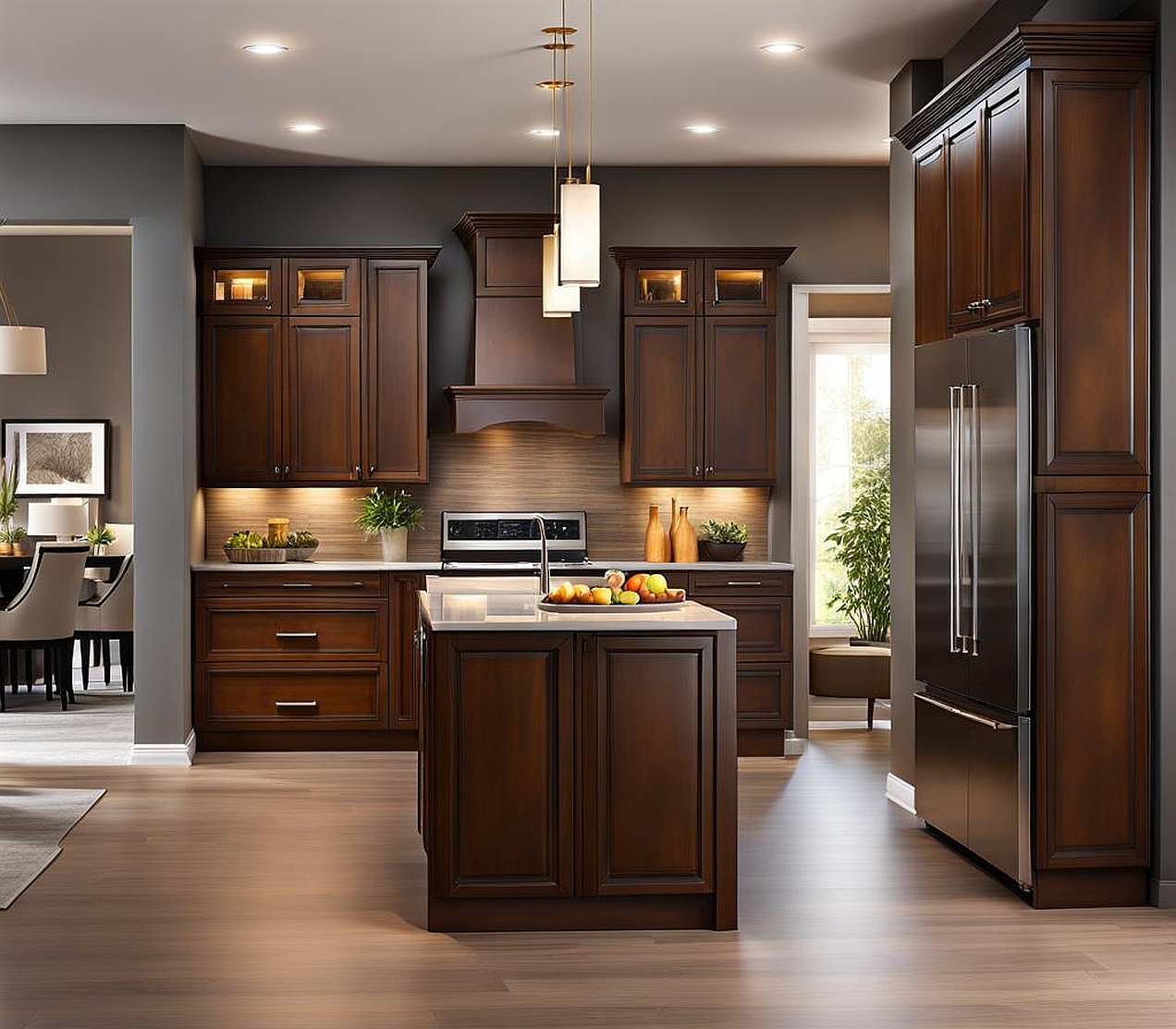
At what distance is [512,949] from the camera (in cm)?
399

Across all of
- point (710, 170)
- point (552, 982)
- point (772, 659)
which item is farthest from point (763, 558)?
point (552, 982)

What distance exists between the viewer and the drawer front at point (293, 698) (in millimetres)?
7086

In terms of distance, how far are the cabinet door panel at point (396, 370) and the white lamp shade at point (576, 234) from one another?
3.01 m

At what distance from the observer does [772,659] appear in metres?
7.19

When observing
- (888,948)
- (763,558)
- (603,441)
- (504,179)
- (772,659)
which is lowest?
(888,948)

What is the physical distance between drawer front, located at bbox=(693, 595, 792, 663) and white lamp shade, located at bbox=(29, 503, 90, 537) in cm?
522

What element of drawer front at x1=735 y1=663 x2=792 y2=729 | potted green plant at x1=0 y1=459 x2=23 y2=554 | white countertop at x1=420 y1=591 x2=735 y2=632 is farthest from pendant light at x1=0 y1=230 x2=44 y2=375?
white countertop at x1=420 y1=591 x2=735 y2=632

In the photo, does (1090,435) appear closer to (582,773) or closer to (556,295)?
(582,773)

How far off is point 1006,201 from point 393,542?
156 inches

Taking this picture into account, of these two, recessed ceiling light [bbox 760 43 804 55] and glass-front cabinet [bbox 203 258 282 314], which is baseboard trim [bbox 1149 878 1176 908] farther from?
glass-front cabinet [bbox 203 258 282 314]

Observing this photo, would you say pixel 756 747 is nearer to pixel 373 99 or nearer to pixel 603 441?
pixel 603 441

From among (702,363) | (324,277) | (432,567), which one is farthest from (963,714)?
(324,277)

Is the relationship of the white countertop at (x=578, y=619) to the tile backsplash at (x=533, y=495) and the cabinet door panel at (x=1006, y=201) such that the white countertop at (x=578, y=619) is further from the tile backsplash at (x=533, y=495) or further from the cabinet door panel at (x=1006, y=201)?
the tile backsplash at (x=533, y=495)

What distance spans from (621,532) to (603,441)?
0.51 metres
